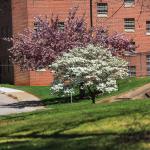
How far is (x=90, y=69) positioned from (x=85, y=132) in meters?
19.8

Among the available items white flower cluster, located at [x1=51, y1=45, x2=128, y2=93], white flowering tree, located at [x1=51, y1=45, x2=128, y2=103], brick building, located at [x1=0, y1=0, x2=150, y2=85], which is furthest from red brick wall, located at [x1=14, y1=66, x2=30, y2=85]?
white flowering tree, located at [x1=51, y1=45, x2=128, y2=103]

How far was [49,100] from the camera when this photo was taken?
42.1 metres

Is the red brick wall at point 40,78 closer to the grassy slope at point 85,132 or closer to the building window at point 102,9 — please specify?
the building window at point 102,9

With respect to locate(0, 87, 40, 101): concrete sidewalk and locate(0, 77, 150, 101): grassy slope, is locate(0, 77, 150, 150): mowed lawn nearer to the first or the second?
locate(0, 77, 150, 101): grassy slope

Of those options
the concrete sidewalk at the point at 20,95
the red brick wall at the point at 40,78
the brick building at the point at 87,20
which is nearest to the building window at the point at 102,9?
the brick building at the point at 87,20

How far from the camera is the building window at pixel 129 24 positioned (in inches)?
2505

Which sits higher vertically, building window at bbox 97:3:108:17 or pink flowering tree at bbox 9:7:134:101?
building window at bbox 97:3:108:17

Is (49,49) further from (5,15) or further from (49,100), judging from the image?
(5,15)

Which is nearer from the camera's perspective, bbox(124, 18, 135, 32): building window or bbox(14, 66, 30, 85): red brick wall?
bbox(14, 66, 30, 85): red brick wall

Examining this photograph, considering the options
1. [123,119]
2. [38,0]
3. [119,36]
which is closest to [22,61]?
[119,36]

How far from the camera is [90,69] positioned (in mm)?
32250

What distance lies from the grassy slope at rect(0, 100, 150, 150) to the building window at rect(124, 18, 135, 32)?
4778 centimetres

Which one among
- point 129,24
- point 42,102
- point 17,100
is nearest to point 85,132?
point 42,102

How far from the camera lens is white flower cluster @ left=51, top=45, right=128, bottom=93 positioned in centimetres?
3203
